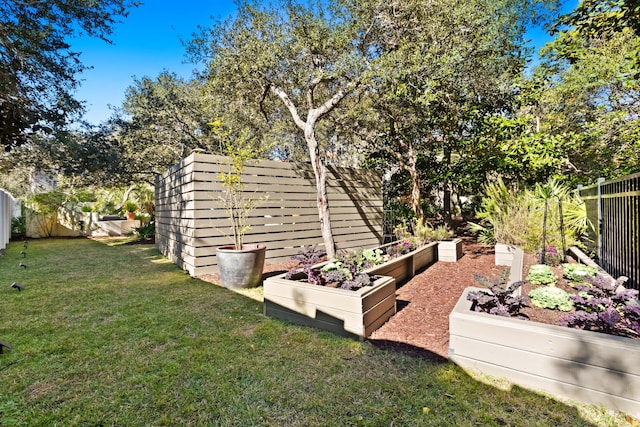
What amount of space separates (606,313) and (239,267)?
3.82 m

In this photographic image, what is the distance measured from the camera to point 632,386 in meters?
1.67

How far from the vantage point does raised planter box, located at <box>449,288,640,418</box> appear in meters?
1.69

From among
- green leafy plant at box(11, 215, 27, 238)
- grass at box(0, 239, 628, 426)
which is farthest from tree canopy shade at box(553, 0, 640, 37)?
→ green leafy plant at box(11, 215, 27, 238)

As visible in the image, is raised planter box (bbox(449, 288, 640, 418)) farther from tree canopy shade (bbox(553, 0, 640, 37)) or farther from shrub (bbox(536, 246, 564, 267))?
tree canopy shade (bbox(553, 0, 640, 37))

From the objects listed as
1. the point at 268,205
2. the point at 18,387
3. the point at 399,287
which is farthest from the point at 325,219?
the point at 18,387

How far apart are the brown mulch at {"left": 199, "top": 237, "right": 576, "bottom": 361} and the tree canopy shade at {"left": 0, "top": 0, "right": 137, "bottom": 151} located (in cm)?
407

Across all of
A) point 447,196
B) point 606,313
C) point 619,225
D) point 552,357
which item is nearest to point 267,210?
point 552,357

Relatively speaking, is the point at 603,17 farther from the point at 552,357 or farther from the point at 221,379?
the point at 221,379

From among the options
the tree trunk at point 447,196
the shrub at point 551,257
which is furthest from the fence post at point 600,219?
the tree trunk at point 447,196

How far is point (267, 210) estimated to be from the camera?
6016 mm

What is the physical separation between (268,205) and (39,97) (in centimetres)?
564

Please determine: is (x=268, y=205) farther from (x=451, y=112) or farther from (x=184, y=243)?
(x=451, y=112)

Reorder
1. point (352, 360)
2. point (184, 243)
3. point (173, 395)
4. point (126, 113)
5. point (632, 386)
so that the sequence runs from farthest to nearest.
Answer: point (126, 113) < point (184, 243) < point (352, 360) < point (173, 395) < point (632, 386)

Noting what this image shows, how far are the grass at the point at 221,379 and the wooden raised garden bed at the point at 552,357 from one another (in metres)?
0.09
